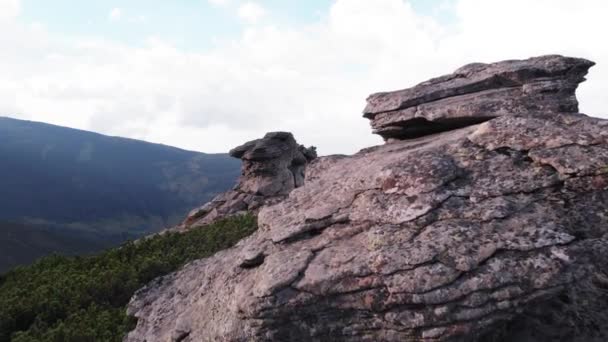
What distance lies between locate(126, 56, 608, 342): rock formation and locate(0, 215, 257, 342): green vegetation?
19.2 feet

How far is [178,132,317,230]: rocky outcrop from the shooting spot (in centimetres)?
4991

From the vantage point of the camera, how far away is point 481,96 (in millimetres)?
15281

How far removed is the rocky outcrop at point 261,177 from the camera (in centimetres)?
4991

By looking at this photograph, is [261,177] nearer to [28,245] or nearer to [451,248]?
[451,248]

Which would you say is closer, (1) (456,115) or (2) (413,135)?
(1) (456,115)

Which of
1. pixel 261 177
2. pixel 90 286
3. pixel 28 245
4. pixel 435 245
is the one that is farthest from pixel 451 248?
pixel 28 245

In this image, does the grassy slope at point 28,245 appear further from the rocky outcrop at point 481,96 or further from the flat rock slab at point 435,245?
the flat rock slab at point 435,245

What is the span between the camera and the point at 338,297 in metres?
11.1

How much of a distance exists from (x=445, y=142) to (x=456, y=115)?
165 centimetres

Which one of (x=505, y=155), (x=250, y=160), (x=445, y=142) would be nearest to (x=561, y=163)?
(x=505, y=155)

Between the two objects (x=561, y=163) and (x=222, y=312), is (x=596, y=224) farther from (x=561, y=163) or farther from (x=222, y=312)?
(x=222, y=312)

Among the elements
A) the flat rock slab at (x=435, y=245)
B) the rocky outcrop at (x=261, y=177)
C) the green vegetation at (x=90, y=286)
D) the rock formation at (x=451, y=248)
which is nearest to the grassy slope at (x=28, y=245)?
the rocky outcrop at (x=261, y=177)

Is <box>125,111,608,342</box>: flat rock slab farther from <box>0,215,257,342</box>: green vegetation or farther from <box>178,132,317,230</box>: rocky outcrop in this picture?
<box>178,132,317,230</box>: rocky outcrop

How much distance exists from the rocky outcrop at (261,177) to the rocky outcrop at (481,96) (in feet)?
110
